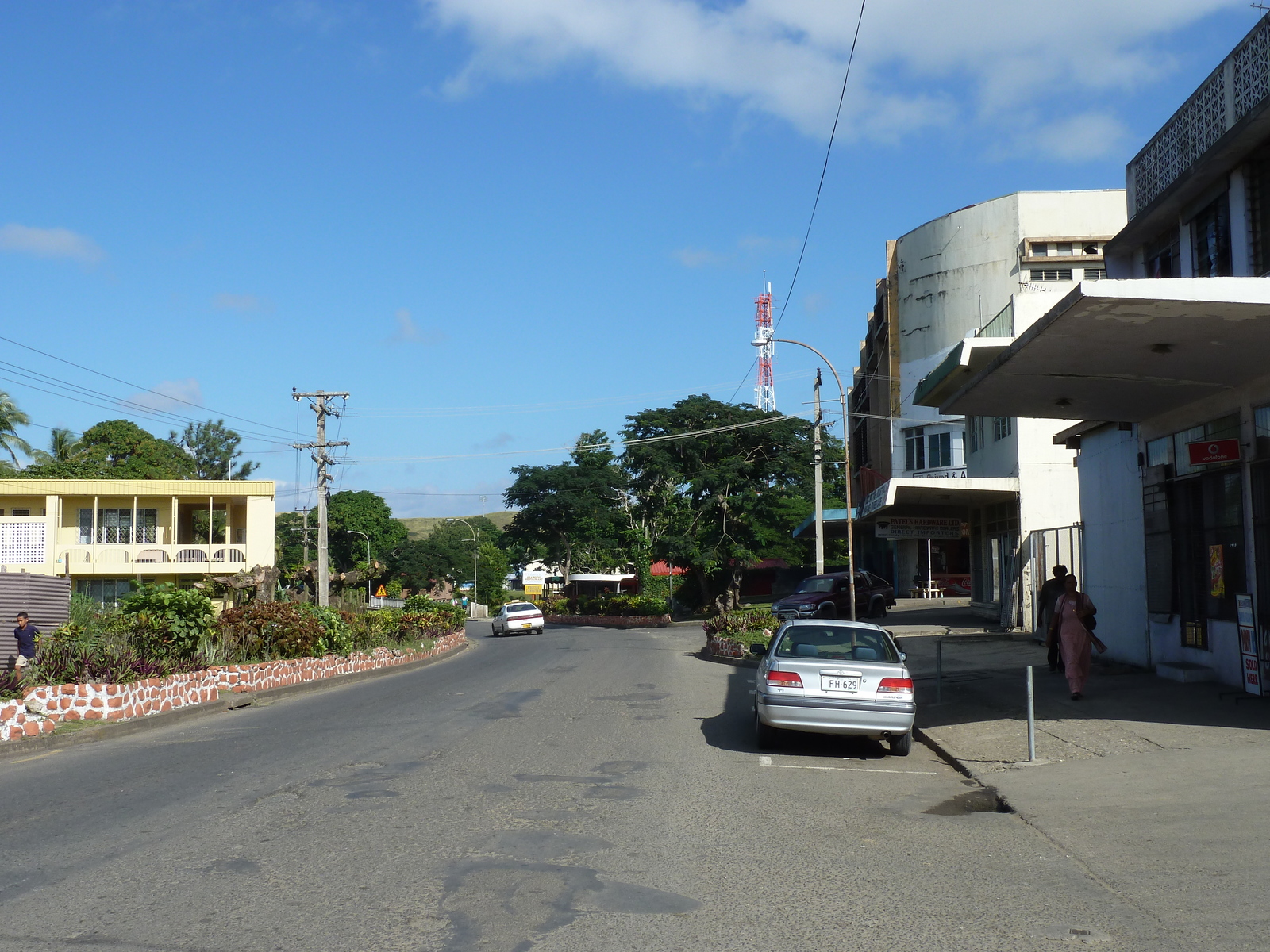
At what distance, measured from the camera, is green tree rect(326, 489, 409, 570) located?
91.1 meters

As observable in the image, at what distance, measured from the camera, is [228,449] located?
8131 cm

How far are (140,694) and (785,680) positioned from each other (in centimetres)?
917

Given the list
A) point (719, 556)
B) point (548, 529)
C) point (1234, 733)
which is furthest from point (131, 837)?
point (548, 529)

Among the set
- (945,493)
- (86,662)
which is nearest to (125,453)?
(945,493)

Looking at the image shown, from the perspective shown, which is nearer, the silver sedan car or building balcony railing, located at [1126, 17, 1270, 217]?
the silver sedan car

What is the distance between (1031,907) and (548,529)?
58344mm

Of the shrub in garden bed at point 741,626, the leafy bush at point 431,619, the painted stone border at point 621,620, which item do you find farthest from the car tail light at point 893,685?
the painted stone border at point 621,620

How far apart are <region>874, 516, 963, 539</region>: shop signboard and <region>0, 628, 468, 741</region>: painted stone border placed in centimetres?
1625

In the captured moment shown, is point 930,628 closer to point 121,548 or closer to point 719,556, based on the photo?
point 719,556

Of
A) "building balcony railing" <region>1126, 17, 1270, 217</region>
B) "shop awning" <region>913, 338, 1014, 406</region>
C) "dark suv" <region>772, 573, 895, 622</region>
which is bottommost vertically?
"dark suv" <region>772, 573, 895, 622</region>

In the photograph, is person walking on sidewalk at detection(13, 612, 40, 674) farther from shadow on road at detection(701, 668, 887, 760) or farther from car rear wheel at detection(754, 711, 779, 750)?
car rear wheel at detection(754, 711, 779, 750)

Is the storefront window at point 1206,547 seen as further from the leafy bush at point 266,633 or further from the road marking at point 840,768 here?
the leafy bush at point 266,633

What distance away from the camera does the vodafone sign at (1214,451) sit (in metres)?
13.2

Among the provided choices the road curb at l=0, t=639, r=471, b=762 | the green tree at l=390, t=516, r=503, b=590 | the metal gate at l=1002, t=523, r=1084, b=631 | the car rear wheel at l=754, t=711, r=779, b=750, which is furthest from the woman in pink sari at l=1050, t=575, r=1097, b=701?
the green tree at l=390, t=516, r=503, b=590
